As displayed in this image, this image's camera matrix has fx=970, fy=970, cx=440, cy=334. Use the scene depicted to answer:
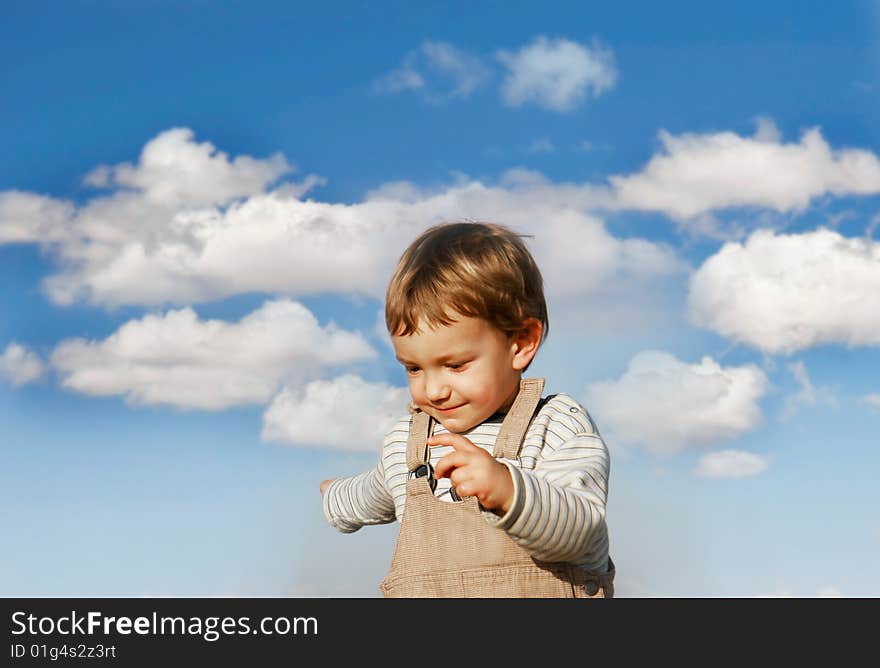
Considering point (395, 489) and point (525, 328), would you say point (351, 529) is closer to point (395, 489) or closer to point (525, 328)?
point (395, 489)

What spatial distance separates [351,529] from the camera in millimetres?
4688

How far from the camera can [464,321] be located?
3691 mm

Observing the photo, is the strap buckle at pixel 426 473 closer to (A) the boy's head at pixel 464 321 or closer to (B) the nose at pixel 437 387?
(A) the boy's head at pixel 464 321

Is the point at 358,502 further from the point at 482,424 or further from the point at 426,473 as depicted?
the point at 482,424

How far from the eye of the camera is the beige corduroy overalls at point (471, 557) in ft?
11.6

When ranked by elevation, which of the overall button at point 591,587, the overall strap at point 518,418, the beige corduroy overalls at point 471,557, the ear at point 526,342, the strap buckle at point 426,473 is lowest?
the overall button at point 591,587

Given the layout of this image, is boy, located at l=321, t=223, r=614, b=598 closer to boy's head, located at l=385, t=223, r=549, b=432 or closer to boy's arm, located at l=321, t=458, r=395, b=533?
boy's head, located at l=385, t=223, r=549, b=432

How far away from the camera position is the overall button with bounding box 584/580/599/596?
3.70m

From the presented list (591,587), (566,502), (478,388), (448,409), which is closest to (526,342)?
(478,388)

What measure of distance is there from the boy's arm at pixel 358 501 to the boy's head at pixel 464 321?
2.20 ft

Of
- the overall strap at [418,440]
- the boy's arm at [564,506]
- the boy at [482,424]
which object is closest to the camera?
the boy's arm at [564,506]

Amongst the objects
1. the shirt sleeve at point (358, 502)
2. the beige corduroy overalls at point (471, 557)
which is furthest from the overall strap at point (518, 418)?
the shirt sleeve at point (358, 502)
